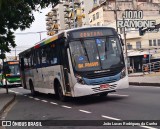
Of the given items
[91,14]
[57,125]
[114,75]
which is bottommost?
[57,125]

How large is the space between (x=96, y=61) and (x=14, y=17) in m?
7.61

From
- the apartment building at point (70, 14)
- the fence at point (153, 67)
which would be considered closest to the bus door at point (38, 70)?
the fence at point (153, 67)

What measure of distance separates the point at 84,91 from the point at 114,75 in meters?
1.46

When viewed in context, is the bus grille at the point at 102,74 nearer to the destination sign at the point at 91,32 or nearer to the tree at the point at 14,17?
the destination sign at the point at 91,32

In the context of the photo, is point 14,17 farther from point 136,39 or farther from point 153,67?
point 136,39

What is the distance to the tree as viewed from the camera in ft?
64.0

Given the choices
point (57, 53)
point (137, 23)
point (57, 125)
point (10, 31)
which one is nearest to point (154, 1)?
point (137, 23)

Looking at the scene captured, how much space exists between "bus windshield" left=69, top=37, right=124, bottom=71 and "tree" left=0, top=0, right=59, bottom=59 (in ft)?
15.9

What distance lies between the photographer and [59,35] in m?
16.0

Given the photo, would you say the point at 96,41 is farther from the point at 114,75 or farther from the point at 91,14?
the point at 91,14

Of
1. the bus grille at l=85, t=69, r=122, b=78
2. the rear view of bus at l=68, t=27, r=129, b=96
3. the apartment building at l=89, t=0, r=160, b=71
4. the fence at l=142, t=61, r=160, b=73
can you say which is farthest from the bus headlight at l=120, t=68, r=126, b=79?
the apartment building at l=89, t=0, r=160, b=71

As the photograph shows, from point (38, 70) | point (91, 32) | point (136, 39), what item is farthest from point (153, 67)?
point (136, 39)

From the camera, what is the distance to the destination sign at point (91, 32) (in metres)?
15.2

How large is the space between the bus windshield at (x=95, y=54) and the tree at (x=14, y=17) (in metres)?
4.85
